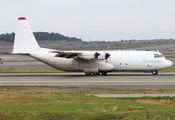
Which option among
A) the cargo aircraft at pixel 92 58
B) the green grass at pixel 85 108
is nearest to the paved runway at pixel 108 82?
the cargo aircraft at pixel 92 58

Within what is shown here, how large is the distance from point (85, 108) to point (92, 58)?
71.4ft

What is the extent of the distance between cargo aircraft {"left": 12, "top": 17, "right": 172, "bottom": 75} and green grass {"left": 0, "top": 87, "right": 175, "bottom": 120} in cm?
1793

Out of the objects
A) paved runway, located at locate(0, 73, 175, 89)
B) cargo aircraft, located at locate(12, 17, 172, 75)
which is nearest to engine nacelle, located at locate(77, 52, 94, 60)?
cargo aircraft, located at locate(12, 17, 172, 75)

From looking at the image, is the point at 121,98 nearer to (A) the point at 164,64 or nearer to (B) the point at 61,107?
(B) the point at 61,107

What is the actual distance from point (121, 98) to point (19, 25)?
25084mm

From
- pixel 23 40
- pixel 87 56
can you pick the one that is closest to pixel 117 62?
pixel 87 56

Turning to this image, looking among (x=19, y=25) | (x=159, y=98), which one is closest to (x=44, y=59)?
(x=19, y=25)

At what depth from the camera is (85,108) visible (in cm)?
1698

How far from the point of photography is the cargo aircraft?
38.6m

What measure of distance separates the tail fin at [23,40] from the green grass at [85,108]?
66.0 ft

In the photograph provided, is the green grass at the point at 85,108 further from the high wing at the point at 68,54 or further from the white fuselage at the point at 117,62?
the white fuselage at the point at 117,62

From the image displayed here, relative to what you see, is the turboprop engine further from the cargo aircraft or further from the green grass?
the green grass

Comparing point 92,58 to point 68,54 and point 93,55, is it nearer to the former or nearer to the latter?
point 93,55

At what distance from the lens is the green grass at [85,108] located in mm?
14664
